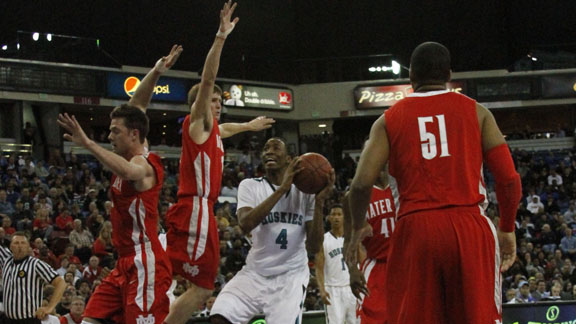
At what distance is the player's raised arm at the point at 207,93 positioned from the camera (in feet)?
20.8

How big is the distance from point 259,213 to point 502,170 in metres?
2.67

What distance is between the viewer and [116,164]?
5.22 metres

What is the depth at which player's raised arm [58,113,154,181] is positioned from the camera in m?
5.15

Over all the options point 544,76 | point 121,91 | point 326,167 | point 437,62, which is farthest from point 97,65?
point 437,62

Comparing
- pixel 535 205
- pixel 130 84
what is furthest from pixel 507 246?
pixel 130 84

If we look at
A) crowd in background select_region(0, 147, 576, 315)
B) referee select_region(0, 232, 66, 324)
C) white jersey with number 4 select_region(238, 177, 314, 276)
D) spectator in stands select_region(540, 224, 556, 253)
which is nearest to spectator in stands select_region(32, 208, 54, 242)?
crowd in background select_region(0, 147, 576, 315)

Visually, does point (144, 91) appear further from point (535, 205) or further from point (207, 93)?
point (535, 205)

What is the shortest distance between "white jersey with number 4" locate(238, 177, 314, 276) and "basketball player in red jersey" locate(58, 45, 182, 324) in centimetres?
141

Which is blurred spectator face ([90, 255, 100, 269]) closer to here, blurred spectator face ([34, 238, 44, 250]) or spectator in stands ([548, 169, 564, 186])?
blurred spectator face ([34, 238, 44, 250])

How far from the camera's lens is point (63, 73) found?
25.7 meters

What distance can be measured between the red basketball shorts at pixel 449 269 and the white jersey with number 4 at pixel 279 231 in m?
2.72

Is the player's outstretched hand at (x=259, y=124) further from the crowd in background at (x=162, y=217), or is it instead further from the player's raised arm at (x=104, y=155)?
the crowd in background at (x=162, y=217)

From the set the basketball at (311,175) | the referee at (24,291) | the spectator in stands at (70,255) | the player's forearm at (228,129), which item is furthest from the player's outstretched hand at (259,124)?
the spectator in stands at (70,255)

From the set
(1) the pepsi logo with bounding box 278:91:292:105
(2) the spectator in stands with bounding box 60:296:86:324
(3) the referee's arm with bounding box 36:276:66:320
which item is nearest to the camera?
(3) the referee's arm with bounding box 36:276:66:320
